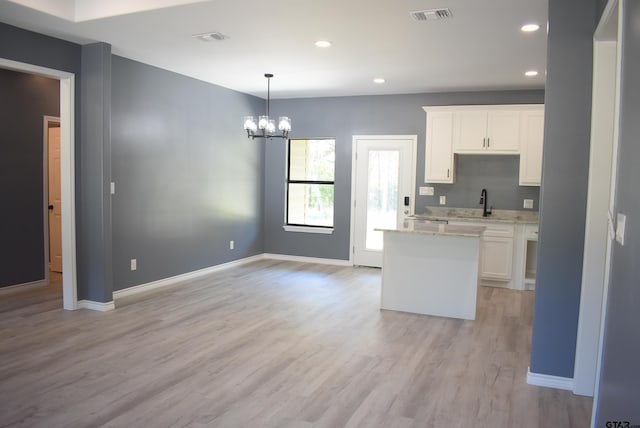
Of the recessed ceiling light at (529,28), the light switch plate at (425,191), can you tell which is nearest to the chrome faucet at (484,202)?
the light switch plate at (425,191)

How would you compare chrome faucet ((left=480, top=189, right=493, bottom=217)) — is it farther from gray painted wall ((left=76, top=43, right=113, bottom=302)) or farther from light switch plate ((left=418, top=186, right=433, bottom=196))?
gray painted wall ((left=76, top=43, right=113, bottom=302))

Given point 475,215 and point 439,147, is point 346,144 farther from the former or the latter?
point 475,215

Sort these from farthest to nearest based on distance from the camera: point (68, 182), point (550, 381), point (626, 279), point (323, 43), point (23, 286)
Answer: point (23, 286) → point (68, 182) → point (323, 43) → point (550, 381) → point (626, 279)

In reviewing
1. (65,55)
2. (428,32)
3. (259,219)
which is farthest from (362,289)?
(65,55)

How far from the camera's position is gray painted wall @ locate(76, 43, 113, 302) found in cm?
480

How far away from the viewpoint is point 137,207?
5566 millimetres

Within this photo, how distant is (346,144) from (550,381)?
4.92 m

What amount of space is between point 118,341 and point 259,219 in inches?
164

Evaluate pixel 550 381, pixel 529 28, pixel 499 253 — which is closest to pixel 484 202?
pixel 499 253

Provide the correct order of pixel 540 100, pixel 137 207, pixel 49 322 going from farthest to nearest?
pixel 540 100
pixel 137 207
pixel 49 322

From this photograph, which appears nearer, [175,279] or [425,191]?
[175,279]

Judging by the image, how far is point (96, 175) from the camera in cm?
483

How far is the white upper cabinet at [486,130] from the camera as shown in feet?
20.6

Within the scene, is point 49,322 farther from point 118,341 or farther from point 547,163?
point 547,163
